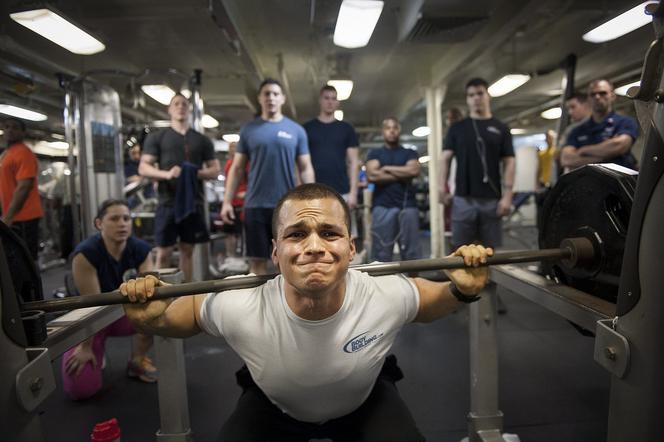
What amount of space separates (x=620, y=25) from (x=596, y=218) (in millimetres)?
2911

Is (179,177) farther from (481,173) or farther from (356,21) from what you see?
(481,173)

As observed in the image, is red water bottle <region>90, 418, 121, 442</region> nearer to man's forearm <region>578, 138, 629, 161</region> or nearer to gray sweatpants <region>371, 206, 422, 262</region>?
gray sweatpants <region>371, 206, 422, 262</region>

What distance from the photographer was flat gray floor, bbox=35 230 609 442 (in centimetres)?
164

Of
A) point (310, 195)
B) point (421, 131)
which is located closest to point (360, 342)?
point (310, 195)

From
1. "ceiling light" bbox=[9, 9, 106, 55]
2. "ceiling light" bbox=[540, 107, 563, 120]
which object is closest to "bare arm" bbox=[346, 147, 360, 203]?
"ceiling light" bbox=[9, 9, 106, 55]

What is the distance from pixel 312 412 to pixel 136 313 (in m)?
0.54

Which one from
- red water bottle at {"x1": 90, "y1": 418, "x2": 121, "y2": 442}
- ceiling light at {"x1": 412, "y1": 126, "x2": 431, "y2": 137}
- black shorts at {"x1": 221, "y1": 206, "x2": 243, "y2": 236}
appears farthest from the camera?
ceiling light at {"x1": 412, "y1": 126, "x2": 431, "y2": 137}

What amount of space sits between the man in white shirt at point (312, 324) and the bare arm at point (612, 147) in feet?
6.57

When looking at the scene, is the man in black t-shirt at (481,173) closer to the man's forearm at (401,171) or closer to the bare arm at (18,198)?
the man's forearm at (401,171)

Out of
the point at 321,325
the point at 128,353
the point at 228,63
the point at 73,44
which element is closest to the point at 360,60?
the point at 228,63

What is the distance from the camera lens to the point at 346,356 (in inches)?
39.7

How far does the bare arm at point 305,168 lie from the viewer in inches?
99.5

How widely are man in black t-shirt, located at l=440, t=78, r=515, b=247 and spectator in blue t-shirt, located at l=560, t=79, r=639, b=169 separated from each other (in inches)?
20.0

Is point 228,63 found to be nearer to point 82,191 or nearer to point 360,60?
point 360,60
